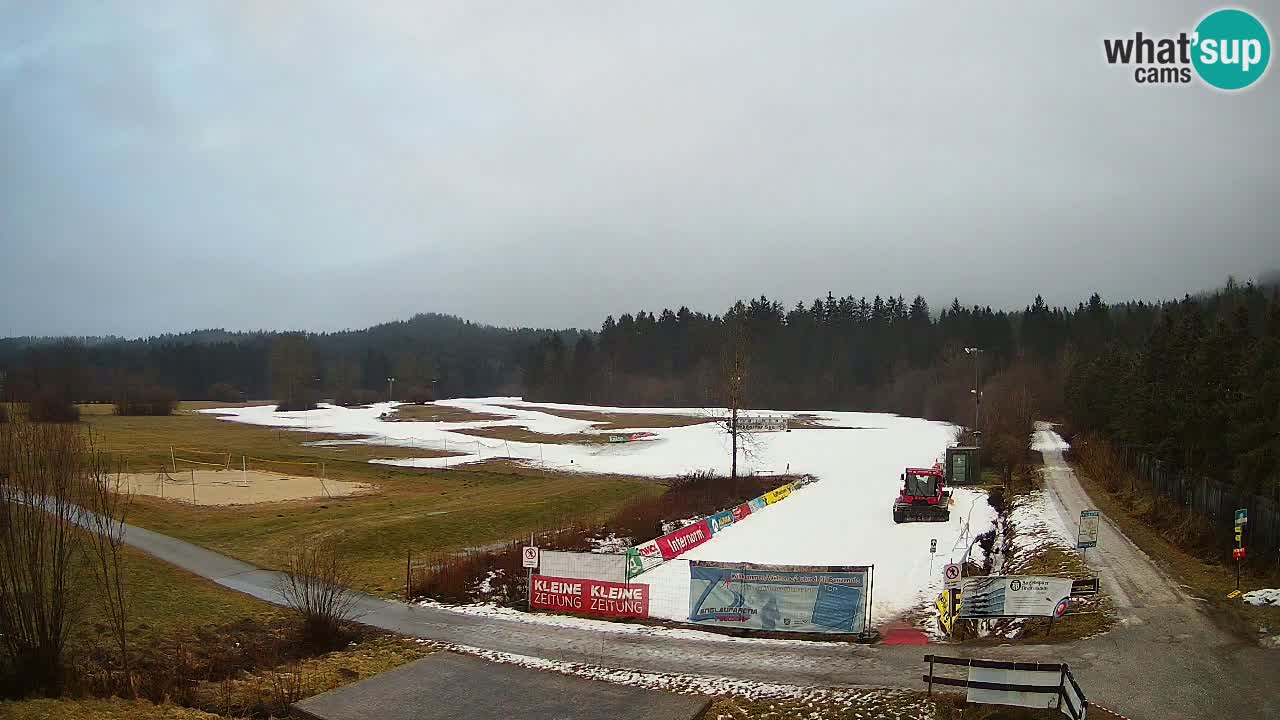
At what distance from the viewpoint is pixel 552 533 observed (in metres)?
30.5

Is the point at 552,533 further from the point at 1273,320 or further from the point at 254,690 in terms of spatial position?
the point at 1273,320

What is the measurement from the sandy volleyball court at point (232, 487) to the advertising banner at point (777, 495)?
78.0ft

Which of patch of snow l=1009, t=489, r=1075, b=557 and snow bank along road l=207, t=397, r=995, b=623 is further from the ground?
patch of snow l=1009, t=489, r=1075, b=557

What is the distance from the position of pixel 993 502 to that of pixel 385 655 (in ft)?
111

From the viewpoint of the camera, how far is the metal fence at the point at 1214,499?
23.2 meters

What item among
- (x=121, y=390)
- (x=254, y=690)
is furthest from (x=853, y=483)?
(x=121, y=390)

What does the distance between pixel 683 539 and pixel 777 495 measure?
41.5ft

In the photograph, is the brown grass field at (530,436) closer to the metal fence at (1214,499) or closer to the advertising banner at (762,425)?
the advertising banner at (762,425)

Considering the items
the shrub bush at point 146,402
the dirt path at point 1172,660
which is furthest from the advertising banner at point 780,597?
the shrub bush at point 146,402

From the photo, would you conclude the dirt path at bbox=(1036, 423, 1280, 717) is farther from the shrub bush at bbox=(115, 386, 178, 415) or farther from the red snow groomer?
the shrub bush at bbox=(115, 386, 178, 415)

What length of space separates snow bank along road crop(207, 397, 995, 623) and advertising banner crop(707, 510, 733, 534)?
1.57ft

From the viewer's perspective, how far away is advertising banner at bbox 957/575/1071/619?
17859mm

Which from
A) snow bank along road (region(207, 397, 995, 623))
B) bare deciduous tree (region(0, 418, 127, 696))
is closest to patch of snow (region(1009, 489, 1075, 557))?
snow bank along road (region(207, 397, 995, 623))

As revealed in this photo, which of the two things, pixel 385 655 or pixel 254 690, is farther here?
pixel 385 655
